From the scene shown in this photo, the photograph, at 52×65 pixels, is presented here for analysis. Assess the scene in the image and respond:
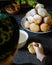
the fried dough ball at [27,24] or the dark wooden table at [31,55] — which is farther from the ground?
the fried dough ball at [27,24]

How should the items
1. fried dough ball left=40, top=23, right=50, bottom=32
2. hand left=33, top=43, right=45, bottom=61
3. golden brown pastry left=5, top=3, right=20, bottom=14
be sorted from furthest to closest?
golden brown pastry left=5, top=3, right=20, bottom=14 < fried dough ball left=40, top=23, right=50, bottom=32 < hand left=33, top=43, right=45, bottom=61

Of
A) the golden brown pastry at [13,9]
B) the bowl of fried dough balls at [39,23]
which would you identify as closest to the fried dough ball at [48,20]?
the bowl of fried dough balls at [39,23]

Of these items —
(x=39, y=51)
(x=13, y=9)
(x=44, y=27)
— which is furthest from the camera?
(x=13, y=9)

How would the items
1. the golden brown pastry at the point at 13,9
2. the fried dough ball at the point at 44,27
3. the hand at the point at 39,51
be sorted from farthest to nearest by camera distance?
the golden brown pastry at the point at 13,9, the fried dough ball at the point at 44,27, the hand at the point at 39,51

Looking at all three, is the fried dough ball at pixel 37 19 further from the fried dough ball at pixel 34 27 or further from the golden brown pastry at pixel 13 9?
the golden brown pastry at pixel 13 9

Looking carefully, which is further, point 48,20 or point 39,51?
point 48,20

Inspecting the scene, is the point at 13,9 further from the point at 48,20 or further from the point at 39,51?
the point at 39,51

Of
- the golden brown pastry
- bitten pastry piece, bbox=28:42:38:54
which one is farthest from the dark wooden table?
the golden brown pastry

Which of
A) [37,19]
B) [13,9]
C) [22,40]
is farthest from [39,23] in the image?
[13,9]

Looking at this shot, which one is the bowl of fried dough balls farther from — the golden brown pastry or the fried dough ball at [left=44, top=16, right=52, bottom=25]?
the golden brown pastry

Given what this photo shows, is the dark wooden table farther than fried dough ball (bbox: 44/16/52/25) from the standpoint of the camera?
No

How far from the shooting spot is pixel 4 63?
25.6 inches

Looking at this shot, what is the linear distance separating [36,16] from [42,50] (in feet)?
0.80

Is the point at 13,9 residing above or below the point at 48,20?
below
